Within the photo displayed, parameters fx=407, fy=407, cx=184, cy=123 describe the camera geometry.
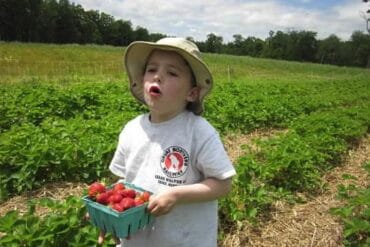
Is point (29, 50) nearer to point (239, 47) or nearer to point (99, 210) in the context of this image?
point (99, 210)

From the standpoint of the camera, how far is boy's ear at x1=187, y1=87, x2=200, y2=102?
203 centimetres

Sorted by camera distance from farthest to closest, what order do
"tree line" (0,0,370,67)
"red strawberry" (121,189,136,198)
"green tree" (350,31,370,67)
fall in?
"green tree" (350,31,370,67)
"tree line" (0,0,370,67)
"red strawberry" (121,189,136,198)

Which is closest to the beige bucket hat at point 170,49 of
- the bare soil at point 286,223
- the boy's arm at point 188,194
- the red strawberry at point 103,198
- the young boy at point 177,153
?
the young boy at point 177,153

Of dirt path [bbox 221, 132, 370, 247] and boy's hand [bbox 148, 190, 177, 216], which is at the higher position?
boy's hand [bbox 148, 190, 177, 216]

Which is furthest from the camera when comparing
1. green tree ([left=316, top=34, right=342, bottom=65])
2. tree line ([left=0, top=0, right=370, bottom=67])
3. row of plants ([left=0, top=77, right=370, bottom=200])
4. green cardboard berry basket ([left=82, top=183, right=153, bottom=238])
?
green tree ([left=316, top=34, right=342, bottom=65])

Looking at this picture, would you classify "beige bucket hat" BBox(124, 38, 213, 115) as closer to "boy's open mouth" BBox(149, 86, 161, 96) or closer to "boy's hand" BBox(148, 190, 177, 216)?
"boy's open mouth" BBox(149, 86, 161, 96)

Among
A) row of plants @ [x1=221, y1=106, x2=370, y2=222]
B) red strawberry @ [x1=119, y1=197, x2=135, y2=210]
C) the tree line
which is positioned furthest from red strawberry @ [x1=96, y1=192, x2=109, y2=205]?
the tree line

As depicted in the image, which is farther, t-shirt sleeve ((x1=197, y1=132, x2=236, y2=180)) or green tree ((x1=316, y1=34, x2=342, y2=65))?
green tree ((x1=316, y1=34, x2=342, y2=65))

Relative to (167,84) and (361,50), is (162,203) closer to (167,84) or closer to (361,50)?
(167,84)

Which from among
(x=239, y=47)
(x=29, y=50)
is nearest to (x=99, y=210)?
(x=29, y=50)

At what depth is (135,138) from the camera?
211cm

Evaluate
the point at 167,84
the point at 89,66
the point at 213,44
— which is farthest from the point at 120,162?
the point at 213,44

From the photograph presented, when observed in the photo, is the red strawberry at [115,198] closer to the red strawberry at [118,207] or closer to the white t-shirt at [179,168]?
the red strawberry at [118,207]

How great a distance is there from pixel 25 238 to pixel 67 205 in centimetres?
45
